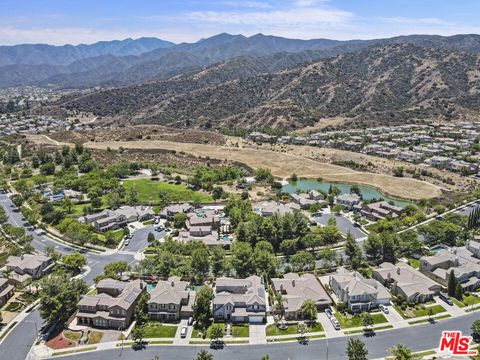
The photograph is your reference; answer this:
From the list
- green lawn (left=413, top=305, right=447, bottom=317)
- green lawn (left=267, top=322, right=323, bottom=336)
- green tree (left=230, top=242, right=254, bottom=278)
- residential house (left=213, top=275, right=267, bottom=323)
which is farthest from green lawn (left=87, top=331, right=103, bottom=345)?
green lawn (left=413, top=305, right=447, bottom=317)

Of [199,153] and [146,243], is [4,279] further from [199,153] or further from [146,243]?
[199,153]

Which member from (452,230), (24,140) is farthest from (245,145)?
(452,230)

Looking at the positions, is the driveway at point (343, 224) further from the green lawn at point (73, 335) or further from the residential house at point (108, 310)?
the green lawn at point (73, 335)

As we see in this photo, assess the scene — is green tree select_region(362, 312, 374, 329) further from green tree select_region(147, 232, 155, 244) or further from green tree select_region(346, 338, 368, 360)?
green tree select_region(147, 232, 155, 244)

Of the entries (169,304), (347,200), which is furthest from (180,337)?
(347,200)

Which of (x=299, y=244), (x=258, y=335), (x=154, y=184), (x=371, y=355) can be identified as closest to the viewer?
(x=371, y=355)

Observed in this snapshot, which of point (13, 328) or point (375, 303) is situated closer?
point (13, 328)
